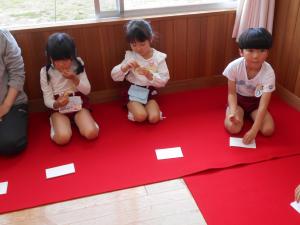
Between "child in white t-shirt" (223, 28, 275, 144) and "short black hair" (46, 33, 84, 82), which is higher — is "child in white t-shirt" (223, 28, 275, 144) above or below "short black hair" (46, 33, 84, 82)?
below

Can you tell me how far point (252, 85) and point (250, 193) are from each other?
82 centimetres

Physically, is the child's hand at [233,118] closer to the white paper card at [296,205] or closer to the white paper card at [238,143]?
the white paper card at [238,143]

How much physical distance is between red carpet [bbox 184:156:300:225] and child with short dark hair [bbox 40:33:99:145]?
0.85 m

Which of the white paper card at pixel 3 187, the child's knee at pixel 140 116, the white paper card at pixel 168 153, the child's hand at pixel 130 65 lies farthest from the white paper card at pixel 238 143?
the white paper card at pixel 3 187

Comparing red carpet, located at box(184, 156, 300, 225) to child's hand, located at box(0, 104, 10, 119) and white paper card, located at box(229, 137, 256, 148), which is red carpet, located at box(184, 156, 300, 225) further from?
child's hand, located at box(0, 104, 10, 119)

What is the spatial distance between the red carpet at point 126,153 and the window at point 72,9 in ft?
2.37

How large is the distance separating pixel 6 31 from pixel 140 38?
870 millimetres

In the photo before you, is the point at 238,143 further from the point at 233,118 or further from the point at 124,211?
the point at 124,211

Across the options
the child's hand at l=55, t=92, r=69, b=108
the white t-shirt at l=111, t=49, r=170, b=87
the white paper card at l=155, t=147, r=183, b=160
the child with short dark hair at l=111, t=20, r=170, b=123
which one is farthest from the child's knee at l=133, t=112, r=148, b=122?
the child's hand at l=55, t=92, r=69, b=108

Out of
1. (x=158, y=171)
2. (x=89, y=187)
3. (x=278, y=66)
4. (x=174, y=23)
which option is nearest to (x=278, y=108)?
(x=278, y=66)

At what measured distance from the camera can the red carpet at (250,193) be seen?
155 centimetres

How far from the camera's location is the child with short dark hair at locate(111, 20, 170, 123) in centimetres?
224

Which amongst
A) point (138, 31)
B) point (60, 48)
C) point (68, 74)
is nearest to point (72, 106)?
point (68, 74)

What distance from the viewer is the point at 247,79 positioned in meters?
2.20
